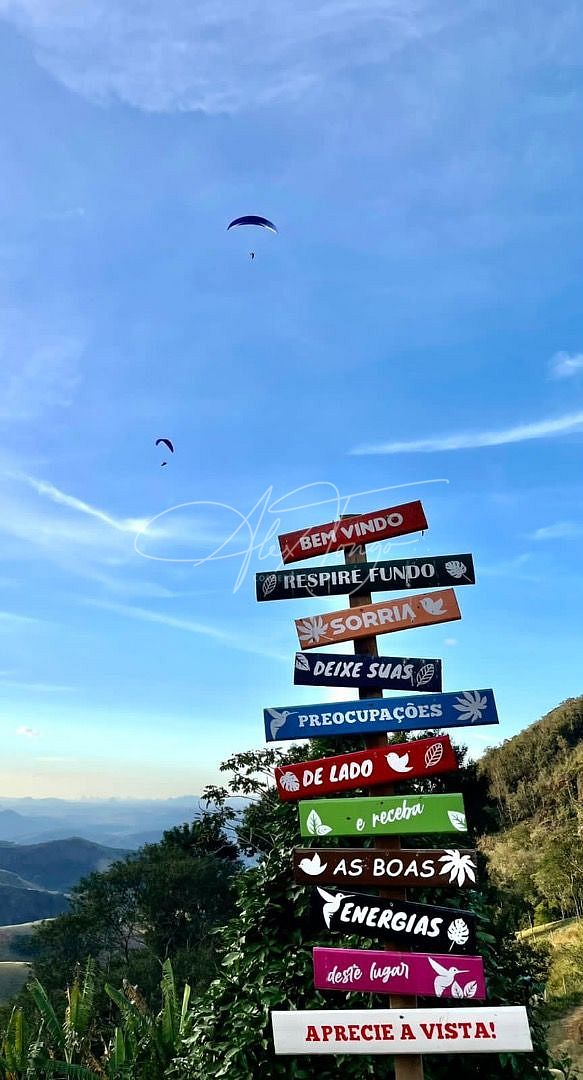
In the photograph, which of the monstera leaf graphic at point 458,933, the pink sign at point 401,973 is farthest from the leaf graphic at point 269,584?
the monstera leaf graphic at point 458,933

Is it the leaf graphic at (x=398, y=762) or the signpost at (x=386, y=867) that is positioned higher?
the leaf graphic at (x=398, y=762)

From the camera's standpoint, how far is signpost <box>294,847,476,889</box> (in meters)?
6.93

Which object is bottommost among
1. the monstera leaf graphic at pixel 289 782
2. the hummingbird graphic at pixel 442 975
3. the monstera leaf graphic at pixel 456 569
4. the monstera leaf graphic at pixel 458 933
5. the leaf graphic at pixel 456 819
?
the hummingbird graphic at pixel 442 975

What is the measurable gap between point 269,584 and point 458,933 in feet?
13.9

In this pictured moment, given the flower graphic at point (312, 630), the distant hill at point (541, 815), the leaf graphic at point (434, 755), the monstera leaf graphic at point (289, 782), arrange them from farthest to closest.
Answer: the distant hill at point (541, 815), the flower graphic at point (312, 630), the monstera leaf graphic at point (289, 782), the leaf graphic at point (434, 755)

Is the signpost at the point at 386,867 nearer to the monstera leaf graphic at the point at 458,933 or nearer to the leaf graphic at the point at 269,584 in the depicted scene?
the monstera leaf graphic at the point at 458,933

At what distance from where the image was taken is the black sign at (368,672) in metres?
7.73

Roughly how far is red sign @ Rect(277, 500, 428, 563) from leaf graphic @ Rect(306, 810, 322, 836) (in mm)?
3104

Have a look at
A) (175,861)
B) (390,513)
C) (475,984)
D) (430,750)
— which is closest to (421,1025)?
(475,984)

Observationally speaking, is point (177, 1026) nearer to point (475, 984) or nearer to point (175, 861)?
point (475, 984)

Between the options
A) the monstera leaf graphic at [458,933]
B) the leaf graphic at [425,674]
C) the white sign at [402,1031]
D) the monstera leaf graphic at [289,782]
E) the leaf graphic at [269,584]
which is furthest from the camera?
the leaf graphic at [269,584]

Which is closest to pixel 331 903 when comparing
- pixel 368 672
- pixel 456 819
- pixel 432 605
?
pixel 456 819

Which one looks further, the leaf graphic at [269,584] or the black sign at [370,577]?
the leaf graphic at [269,584]

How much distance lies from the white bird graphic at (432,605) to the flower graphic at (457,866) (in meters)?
2.54
